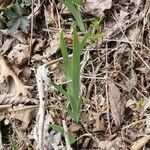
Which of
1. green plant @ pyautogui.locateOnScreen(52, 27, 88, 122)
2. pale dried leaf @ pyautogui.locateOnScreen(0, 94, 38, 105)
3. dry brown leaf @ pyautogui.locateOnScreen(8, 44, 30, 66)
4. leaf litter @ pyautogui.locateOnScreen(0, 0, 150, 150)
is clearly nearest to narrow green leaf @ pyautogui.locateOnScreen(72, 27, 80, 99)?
green plant @ pyautogui.locateOnScreen(52, 27, 88, 122)

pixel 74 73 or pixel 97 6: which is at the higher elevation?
pixel 97 6

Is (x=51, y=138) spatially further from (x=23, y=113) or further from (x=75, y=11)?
(x=75, y=11)

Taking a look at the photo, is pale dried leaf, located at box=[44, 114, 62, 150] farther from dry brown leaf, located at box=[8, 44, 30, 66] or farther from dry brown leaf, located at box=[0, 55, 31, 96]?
dry brown leaf, located at box=[8, 44, 30, 66]

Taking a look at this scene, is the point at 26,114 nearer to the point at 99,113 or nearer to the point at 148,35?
the point at 99,113

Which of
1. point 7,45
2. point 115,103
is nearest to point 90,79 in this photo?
point 115,103

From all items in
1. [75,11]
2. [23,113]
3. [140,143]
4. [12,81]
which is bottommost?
[140,143]

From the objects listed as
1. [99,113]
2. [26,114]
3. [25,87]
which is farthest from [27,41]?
[99,113]

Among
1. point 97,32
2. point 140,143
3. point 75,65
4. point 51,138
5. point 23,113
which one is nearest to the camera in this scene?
point 75,65

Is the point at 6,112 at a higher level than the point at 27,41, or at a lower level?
lower
